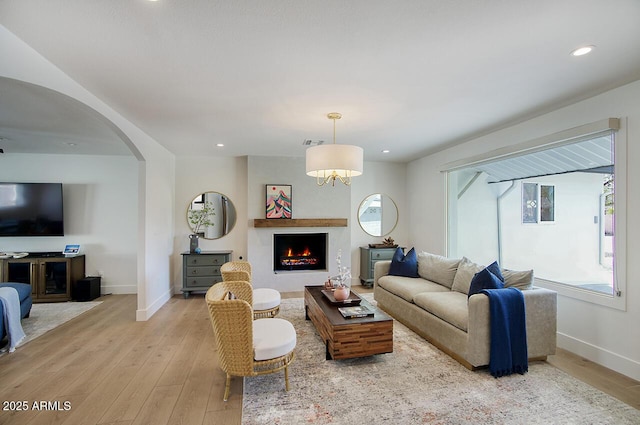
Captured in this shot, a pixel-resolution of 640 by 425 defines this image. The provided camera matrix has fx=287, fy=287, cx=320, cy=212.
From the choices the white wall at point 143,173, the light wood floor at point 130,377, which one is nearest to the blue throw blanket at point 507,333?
the light wood floor at point 130,377

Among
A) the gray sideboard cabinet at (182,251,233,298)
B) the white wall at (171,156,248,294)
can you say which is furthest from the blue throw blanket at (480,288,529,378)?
the white wall at (171,156,248,294)

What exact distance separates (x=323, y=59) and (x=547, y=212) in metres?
3.67

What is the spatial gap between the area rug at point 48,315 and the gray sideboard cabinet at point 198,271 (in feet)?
4.61

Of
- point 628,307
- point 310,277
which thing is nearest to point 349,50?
point 628,307

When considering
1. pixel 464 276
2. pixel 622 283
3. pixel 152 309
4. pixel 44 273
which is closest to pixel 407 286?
pixel 464 276

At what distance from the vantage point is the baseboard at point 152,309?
3982mm

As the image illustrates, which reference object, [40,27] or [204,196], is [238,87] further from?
[204,196]

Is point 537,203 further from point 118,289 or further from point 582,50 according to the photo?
point 118,289

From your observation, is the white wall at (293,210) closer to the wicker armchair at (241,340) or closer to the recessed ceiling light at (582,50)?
the wicker armchair at (241,340)

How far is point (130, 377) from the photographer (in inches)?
102

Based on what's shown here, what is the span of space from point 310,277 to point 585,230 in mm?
4170

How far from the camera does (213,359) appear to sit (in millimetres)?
2912

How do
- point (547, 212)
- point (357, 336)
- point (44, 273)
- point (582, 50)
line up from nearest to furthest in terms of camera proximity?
1. point (582, 50)
2. point (357, 336)
3. point (547, 212)
4. point (44, 273)

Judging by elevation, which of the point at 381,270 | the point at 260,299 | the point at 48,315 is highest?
the point at 381,270
